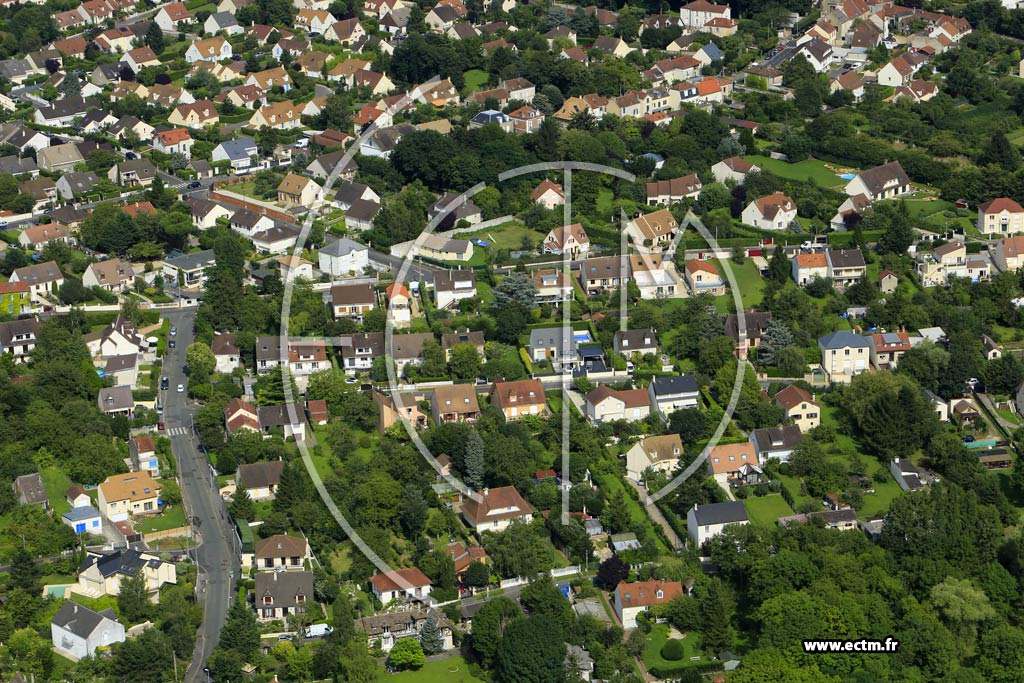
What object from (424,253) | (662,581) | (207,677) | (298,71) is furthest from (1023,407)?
(298,71)

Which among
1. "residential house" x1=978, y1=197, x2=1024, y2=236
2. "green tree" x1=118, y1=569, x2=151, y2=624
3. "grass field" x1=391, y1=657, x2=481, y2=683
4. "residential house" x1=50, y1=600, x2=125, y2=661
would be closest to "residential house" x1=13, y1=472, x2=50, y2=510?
"green tree" x1=118, y1=569, x2=151, y2=624

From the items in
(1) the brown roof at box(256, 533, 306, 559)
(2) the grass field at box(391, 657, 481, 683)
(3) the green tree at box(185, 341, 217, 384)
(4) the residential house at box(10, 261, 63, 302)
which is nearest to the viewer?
(2) the grass field at box(391, 657, 481, 683)

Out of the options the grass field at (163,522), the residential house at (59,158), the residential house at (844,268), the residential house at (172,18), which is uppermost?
the residential house at (172,18)

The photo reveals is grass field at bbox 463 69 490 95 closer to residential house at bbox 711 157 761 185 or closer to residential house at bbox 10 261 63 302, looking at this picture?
residential house at bbox 711 157 761 185

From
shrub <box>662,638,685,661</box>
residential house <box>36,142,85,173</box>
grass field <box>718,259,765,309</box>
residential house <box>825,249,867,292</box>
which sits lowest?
shrub <box>662,638,685,661</box>

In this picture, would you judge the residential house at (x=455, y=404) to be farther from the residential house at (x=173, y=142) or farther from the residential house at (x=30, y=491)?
the residential house at (x=173, y=142)

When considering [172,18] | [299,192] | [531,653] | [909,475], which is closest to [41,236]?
[299,192]

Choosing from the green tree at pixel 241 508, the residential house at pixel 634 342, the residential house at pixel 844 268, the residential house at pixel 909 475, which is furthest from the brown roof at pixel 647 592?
the residential house at pixel 844 268
